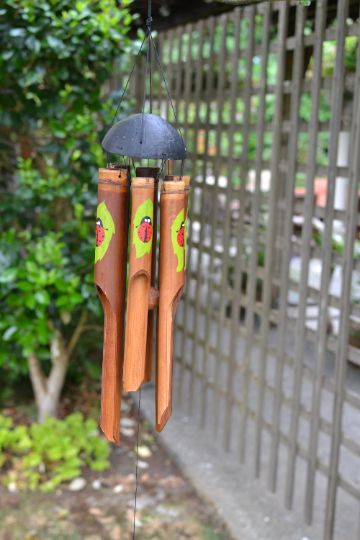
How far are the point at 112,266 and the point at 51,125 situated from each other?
179cm

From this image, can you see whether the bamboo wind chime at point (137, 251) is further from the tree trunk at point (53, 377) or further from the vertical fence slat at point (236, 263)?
the tree trunk at point (53, 377)

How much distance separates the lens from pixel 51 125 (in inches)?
112

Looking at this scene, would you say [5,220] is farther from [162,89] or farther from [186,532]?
[186,532]

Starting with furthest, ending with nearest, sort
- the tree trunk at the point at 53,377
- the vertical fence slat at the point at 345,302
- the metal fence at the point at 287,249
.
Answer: the tree trunk at the point at 53,377 < the metal fence at the point at 287,249 < the vertical fence slat at the point at 345,302

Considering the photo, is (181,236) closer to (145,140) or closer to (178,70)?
(145,140)

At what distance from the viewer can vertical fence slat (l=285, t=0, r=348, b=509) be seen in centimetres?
232

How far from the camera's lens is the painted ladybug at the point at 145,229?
1.27 m

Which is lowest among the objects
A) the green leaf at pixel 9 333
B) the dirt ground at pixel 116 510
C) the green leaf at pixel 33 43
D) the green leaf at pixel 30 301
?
the dirt ground at pixel 116 510

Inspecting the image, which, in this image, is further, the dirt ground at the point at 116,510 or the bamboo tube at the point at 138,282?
the dirt ground at the point at 116,510

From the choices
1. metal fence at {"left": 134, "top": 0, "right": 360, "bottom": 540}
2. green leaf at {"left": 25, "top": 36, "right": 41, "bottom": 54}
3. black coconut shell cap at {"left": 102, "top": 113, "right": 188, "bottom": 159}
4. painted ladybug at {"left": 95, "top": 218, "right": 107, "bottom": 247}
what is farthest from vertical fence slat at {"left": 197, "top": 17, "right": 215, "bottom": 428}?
painted ladybug at {"left": 95, "top": 218, "right": 107, "bottom": 247}

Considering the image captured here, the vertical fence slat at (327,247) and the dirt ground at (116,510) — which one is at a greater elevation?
the vertical fence slat at (327,247)

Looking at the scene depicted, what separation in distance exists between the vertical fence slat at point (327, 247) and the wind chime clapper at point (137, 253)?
1275 millimetres

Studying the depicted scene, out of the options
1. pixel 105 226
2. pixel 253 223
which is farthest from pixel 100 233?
pixel 253 223

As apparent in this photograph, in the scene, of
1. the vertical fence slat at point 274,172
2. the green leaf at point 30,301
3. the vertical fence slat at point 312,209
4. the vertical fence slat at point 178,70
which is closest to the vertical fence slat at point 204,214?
the vertical fence slat at point 178,70
